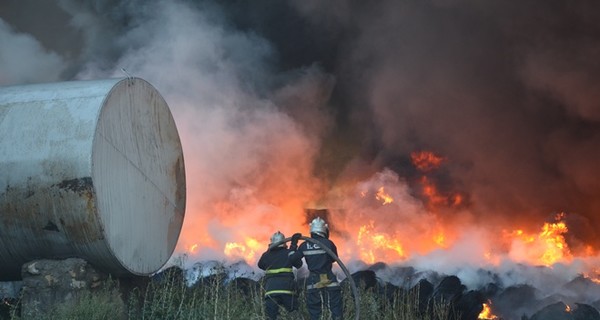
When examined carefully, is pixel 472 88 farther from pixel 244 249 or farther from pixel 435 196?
pixel 244 249

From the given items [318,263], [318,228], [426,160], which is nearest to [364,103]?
[426,160]

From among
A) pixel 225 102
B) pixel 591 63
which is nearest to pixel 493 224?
pixel 591 63

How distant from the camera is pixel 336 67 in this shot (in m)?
18.1

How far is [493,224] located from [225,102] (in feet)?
27.3

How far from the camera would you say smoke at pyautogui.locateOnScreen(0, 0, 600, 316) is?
14789 millimetres

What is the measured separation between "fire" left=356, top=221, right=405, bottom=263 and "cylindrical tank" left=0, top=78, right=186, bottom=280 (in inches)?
300

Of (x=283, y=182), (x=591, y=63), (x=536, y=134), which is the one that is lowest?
(x=283, y=182)

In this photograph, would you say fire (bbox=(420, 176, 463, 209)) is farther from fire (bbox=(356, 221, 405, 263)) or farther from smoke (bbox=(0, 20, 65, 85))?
smoke (bbox=(0, 20, 65, 85))

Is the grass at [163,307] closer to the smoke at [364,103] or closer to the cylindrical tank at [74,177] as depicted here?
the cylindrical tank at [74,177]

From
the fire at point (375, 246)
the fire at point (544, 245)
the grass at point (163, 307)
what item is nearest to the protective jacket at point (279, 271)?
the grass at point (163, 307)

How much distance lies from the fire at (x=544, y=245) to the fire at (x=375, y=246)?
107 inches

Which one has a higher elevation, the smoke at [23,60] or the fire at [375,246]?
the smoke at [23,60]

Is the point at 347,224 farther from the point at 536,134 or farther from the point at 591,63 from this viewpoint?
the point at 591,63

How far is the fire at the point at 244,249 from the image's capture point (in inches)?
523
